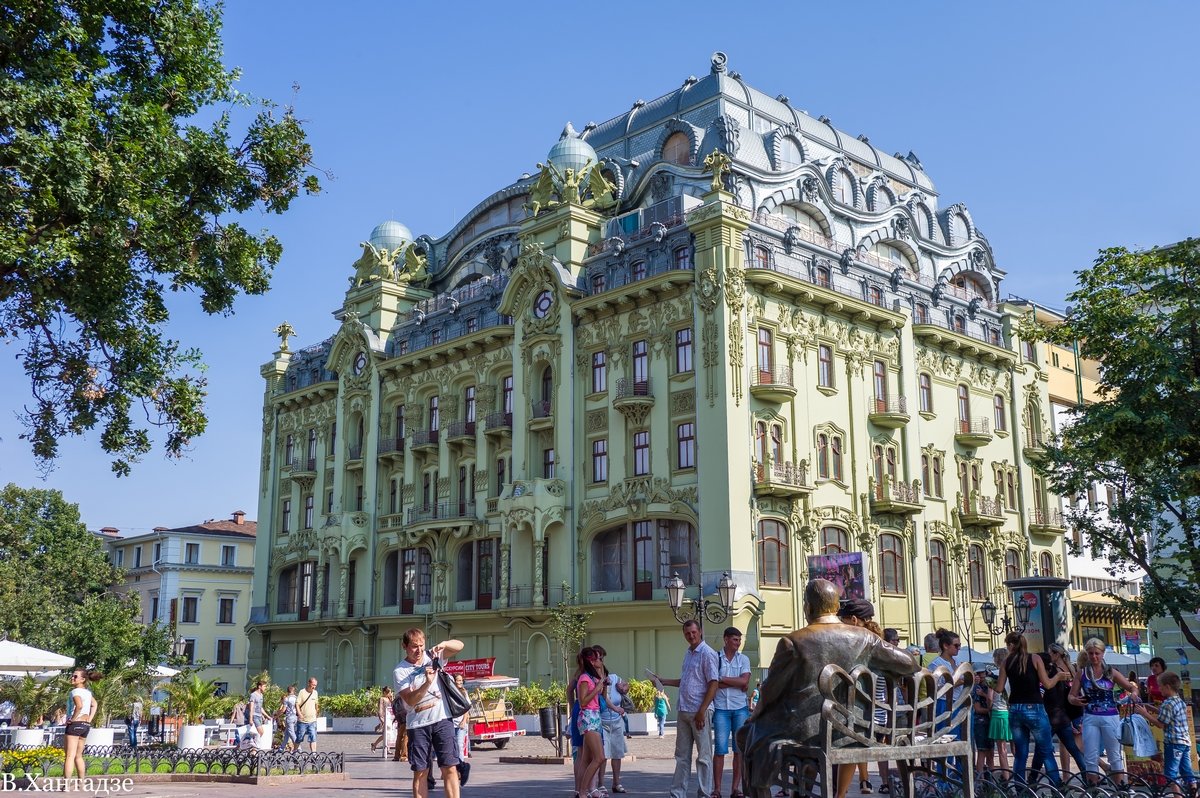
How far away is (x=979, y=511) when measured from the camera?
4588 cm

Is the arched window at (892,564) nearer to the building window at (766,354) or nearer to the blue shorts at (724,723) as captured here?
the building window at (766,354)

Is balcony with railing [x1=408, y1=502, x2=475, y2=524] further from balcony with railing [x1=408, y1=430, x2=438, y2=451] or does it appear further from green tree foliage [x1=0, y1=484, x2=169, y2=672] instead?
green tree foliage [x1=0, y1=484, x2=169, y2=672]

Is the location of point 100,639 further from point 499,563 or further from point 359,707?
point 499,563

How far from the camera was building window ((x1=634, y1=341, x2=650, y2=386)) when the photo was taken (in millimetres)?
40656

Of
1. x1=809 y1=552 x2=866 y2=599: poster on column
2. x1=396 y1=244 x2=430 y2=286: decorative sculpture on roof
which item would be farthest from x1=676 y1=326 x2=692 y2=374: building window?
x1=396 y1=244 x2=430 y2=286: decorative sculpture on roof

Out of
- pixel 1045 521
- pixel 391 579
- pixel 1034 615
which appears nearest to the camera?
pixel 1034 615

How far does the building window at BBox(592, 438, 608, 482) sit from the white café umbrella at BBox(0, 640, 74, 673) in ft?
64.4

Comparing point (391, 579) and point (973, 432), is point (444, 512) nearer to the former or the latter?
point (391, 579)

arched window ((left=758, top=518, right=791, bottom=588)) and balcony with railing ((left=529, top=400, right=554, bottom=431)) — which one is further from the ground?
balcony with railing ((left=529, top=400, right=554, bottom=431))

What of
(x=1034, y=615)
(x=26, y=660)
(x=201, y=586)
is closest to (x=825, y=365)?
(x=1034, y=615)

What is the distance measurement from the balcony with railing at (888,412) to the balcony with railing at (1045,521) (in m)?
9.40

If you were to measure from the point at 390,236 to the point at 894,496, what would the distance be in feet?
91.7

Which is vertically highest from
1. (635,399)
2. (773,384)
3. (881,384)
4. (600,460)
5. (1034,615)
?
(881,384)

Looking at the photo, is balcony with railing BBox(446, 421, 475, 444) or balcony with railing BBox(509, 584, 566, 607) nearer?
balcony with railing BBox(509, 584, 566, 607)
